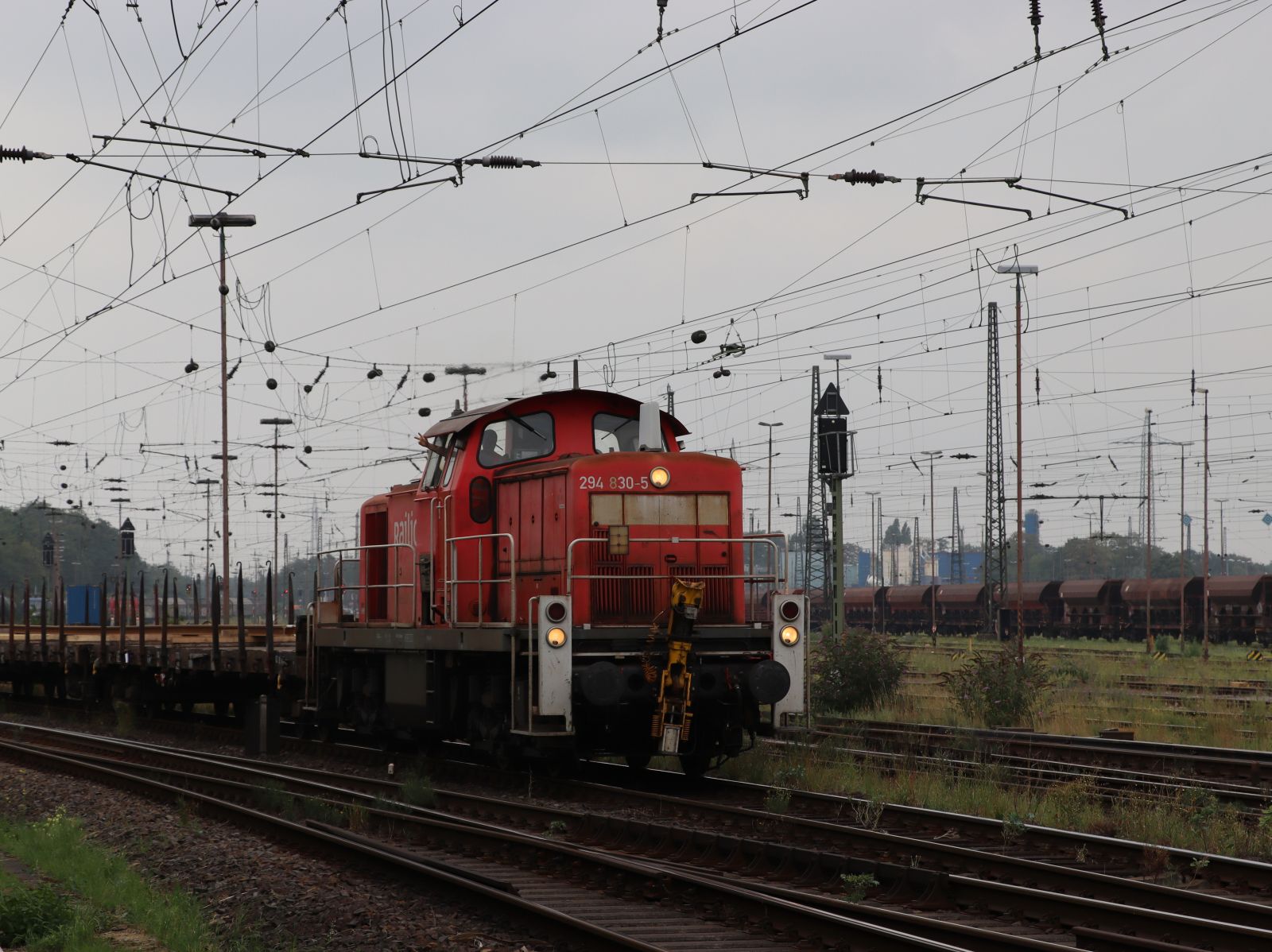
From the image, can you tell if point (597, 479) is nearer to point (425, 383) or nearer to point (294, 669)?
point (294, 669)

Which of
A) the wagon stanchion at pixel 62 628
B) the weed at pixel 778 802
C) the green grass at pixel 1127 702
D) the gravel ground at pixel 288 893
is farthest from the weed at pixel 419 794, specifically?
the wagon stanchion at pixel 62 628

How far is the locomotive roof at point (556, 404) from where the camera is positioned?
574 inches

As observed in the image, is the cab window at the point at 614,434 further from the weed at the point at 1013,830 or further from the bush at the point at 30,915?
the bush at the point at 30,915

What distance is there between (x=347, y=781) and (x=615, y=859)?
20.0 feet

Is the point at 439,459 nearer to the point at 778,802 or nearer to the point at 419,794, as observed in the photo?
the point at 419,794

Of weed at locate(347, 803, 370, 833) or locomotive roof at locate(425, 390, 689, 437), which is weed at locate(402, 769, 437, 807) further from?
locomotive roof at locate(425, 390, 689, 437)

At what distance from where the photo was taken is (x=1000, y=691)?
69.3 ft

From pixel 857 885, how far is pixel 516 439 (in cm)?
748

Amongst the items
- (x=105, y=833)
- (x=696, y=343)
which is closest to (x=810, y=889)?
(x=105, y=833)

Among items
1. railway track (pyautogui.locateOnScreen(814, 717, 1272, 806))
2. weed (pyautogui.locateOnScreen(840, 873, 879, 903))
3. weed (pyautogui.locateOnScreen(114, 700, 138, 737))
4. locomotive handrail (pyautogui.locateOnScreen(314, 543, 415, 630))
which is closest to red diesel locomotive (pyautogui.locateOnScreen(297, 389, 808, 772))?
locomotive handrail (pyautogui.locateOnScreen(314, 543, 415, 630))

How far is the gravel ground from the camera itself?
25.0 feet

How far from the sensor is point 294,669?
59.2 ft

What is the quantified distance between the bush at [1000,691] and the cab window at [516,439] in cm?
963

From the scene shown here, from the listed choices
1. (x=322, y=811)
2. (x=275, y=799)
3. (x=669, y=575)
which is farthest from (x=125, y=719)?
(x=669, y=575)
